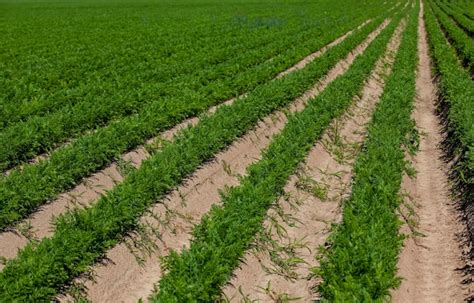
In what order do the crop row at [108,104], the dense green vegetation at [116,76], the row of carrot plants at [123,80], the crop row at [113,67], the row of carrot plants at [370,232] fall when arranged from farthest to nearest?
the crop row at [113,67] < the row of carrot plants at [123,80] < the dense green vegetation at [116,76] < the crop row at [108,104] < the row of carrot plants at [370,232]

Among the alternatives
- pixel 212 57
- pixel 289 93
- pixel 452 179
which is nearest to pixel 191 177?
pixel 452 179

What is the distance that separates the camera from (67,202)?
7305 mm

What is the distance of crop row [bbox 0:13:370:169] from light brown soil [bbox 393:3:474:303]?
5.74 metres

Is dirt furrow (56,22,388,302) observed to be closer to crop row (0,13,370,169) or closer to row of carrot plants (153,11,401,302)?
→ row of carrot plants (153,11,401,302)

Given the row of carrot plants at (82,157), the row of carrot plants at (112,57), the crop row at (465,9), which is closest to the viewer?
the row of carrot plants at (82,157)

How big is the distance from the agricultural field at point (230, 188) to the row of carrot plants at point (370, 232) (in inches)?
1.1

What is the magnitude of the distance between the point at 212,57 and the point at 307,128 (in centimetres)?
917

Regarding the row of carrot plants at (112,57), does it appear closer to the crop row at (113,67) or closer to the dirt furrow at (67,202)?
the crop row at (113,67)

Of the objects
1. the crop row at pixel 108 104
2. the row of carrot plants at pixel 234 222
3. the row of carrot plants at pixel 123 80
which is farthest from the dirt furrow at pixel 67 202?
the row of carrot plants at pixel 123 80

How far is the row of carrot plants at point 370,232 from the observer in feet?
17.2

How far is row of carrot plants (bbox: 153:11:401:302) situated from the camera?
5.32m

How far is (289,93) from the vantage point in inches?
530

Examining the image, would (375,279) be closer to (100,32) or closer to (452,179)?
(452,179)

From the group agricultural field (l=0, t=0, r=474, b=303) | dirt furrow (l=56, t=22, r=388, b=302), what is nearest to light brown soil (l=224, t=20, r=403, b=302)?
agricultural field (l=0, t=0, r=474, b=303)
